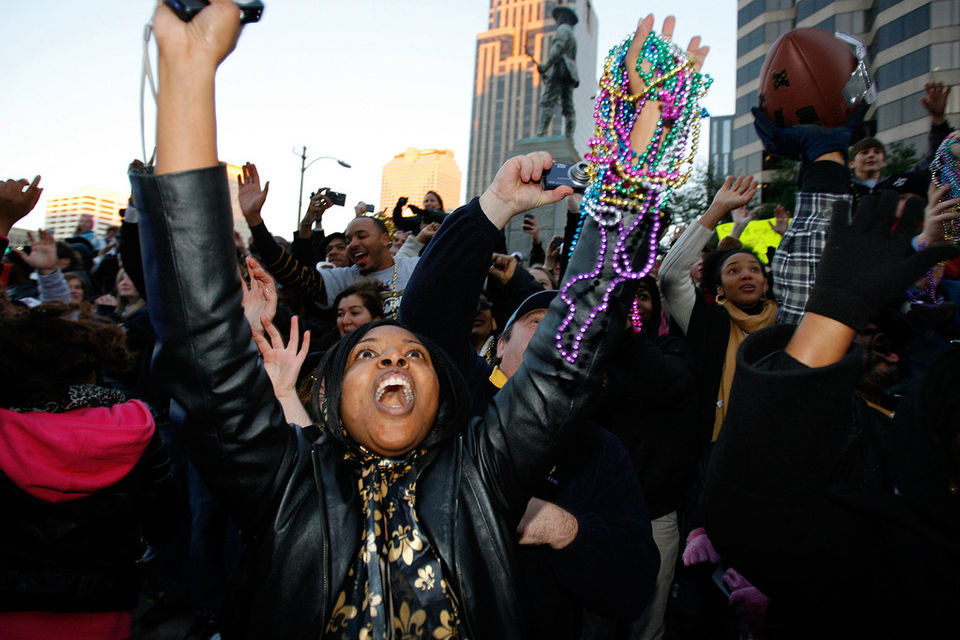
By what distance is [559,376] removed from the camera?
145 centimetres

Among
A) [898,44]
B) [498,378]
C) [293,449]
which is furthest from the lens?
[898,44]

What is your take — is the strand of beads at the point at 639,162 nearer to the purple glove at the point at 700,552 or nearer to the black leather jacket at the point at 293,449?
the black leather jacket at the point at 293,449

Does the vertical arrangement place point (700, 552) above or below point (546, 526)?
below

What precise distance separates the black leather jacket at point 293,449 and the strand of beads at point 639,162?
3 cm

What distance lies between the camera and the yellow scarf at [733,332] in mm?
3453

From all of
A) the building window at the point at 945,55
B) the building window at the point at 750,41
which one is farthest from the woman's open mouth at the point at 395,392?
the building window at the point at 750,41

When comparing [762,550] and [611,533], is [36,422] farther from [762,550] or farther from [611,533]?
[762,550]

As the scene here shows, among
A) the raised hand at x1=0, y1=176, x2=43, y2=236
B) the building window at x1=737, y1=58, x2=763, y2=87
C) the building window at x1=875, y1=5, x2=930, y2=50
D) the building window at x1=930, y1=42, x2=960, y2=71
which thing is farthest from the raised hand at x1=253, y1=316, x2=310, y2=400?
the building window at x1=737, y1=58, x2=763, y2=87

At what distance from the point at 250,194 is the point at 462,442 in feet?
12.3

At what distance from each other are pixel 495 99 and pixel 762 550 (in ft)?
480

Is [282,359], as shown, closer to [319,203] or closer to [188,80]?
[188,80]

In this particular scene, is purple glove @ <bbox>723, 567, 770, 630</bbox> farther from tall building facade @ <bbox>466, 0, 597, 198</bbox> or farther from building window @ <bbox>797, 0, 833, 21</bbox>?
tall building facade @ <bbox>466, 0, 597, 198</bbox>

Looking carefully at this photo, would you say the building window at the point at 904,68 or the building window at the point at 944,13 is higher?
the building window at the point at 944,13

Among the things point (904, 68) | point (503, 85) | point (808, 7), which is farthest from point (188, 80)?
point (503, 85)
